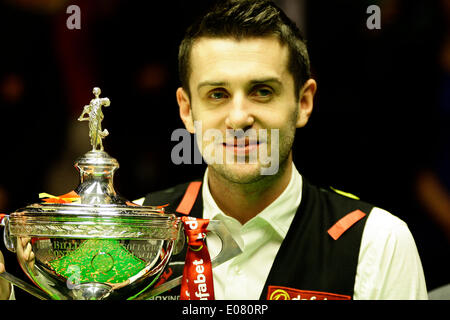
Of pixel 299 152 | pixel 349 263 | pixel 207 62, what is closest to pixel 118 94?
pixel 207 62

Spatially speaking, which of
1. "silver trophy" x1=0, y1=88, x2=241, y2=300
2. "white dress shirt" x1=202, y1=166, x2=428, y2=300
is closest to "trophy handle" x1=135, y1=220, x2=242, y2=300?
"silver trophy" x1=0, y1=88, x2=241, y2=300

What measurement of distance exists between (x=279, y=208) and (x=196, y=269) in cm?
46

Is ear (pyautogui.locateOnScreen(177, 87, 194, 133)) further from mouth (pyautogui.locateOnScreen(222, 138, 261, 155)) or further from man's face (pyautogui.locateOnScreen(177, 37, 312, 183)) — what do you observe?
mouth (pyautogui.locateOnScreen(222, 138, 261, 155))

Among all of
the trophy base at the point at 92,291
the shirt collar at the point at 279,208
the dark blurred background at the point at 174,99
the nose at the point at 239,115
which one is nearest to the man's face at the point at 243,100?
the nose at the point at 239,115

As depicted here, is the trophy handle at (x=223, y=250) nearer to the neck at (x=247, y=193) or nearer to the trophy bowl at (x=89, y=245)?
the trophy bowl at (x=89, y=245)

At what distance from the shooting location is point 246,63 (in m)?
1.26

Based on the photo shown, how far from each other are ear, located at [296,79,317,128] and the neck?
0.11 metres

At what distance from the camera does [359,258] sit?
1.34m

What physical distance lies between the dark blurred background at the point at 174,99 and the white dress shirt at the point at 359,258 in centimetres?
26

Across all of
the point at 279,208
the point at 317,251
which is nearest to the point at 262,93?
the point at 279,208

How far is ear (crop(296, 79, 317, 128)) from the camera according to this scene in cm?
143

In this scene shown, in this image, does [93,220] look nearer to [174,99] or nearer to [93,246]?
[93,246]

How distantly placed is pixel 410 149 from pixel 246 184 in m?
0.54

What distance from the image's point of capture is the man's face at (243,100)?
124cm
